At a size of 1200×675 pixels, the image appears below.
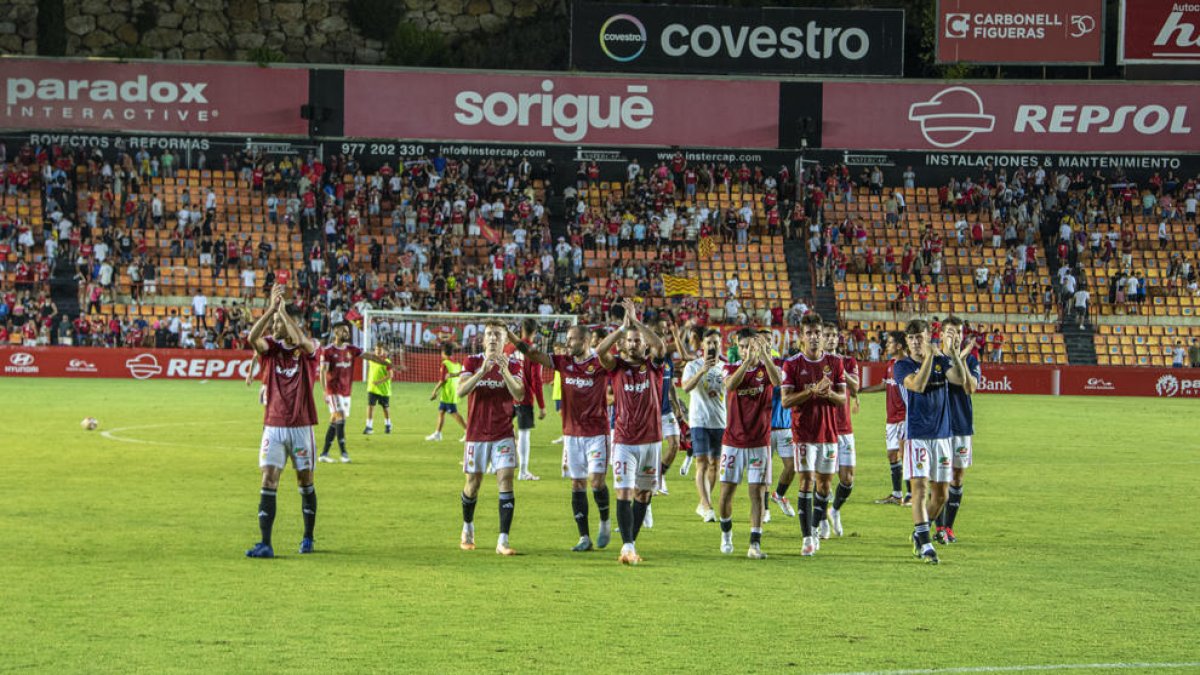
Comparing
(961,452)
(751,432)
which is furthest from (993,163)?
(751,432)

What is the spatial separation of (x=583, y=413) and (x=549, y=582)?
213 cm

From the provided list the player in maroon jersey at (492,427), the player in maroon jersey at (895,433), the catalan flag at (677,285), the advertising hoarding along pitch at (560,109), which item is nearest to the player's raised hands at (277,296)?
the player in maroon jersey at (492,427)

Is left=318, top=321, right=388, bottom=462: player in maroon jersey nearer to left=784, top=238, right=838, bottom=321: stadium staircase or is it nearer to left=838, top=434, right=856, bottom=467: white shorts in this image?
left=838, top=434, right=856, bottom=467: white shorts

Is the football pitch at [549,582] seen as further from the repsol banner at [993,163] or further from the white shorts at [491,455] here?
the repsol banner at [993,163]

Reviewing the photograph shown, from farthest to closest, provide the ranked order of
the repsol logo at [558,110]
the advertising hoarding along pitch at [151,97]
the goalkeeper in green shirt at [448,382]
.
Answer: the repsol logo at [558,110], the advertising hoarding along pitch at [151,97], the goalkeeper in green shirt at [448,382]

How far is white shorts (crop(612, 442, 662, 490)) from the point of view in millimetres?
14227

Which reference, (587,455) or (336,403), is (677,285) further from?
(587,455)

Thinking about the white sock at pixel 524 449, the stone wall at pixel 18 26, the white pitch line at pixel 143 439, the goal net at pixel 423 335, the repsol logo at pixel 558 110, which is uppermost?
the stone wall at pixel 18 26

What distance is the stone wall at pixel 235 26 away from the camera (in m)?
73.6

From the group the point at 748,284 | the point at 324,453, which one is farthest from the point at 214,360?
the point at 324,453

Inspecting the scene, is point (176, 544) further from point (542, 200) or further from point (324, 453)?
point (542, 200)

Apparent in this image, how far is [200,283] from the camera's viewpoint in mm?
52844

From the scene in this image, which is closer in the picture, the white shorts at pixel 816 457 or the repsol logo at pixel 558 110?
the white shorts at pixel 816 457

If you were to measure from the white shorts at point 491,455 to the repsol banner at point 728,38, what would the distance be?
44.9 meters
